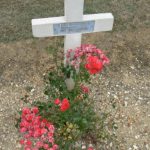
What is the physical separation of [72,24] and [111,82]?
3.95ft

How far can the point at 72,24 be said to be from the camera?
2.80m

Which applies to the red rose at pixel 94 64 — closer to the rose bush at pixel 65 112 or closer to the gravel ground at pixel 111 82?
the rose bush at pixel 65 112

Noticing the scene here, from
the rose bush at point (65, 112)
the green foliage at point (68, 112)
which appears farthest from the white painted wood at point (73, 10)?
the green foliage at point (68, 112)

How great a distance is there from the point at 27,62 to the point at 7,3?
4.05ft

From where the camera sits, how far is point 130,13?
472cm

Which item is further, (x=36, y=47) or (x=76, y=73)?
(x=36, y=47)

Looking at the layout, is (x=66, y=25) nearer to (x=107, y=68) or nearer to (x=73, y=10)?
(x=73, y=10)

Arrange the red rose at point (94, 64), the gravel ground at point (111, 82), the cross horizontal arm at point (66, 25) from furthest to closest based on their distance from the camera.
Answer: the gravel ground at point (111, 82) → the cross horizontal arm at point (66, 25) → the red rose at point (94, 64)

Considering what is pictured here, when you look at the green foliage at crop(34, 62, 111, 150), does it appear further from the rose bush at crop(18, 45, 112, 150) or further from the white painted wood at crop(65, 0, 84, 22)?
the white painted wood at crop(65, 0, 84, 22)

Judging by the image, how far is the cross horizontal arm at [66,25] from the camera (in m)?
2.75

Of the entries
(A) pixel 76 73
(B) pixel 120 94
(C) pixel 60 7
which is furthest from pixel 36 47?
(A) pixel 76 73

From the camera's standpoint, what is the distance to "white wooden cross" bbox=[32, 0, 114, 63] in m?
2.70

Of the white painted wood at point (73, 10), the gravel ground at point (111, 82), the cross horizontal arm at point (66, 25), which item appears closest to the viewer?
the white painted wood at point (73, 10)

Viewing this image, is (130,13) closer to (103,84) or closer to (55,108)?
(103,84)
